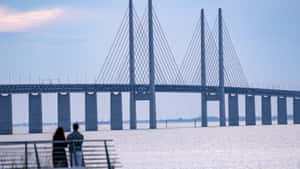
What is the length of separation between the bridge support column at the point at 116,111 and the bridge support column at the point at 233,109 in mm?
14818

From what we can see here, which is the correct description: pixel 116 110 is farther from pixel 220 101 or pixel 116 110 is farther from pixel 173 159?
pixel 173 159

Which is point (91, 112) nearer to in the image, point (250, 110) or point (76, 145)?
point (250, 110)

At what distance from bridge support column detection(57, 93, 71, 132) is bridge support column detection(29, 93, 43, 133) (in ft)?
6.50

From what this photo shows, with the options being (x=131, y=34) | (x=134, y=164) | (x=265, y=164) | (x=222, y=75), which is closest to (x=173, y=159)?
(x=134, y=164)

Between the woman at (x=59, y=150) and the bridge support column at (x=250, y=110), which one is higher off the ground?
the woman at (x=59, y=150)

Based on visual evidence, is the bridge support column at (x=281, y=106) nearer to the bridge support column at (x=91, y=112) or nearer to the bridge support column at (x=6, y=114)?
the bridge support column at (x=91, y=112)

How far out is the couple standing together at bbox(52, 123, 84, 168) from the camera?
15.7 m

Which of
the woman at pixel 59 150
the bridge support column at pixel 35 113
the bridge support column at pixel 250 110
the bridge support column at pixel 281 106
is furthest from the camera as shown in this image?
the bridge support column at pixel 281 106

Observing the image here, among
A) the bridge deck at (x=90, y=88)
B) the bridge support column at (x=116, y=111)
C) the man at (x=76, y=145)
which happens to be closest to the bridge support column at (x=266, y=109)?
the bridge deck at (x=90, y=88)

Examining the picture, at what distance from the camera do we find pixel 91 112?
85125 mm

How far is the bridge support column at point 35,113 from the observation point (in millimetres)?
82000

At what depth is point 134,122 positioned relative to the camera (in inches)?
3194

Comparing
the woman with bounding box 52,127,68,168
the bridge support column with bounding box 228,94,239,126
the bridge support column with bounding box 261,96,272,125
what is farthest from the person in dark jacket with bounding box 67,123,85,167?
the bridge support column with bounding box 261,96,272,125

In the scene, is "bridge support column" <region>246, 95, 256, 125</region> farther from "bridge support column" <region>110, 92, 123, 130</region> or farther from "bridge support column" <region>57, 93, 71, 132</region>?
"bridge support column" <region>57, 93, 71, 132</region>
